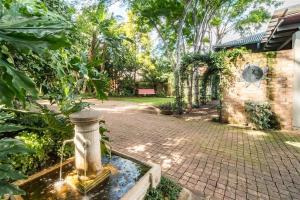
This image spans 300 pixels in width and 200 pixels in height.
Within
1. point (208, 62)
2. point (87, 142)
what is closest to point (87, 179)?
point (87, 142)

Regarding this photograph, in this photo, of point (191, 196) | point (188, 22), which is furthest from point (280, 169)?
point (188, 22)

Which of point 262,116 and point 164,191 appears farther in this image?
point 262,116

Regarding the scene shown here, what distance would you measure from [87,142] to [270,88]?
7085 millimetres

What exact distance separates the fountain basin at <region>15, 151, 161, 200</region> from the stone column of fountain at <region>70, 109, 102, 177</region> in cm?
27

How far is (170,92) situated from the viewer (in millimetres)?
21531

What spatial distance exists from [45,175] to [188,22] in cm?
1268

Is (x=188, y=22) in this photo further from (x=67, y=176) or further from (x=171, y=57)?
(x=67, y=176)

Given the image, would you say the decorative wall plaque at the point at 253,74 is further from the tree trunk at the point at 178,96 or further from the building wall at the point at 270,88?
the tree trunk at the point at 178,96

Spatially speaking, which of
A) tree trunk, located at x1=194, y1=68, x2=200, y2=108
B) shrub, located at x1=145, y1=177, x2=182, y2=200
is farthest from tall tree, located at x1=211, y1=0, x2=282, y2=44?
shrub, located at x1=145, y1=177, x2=182, y2=200

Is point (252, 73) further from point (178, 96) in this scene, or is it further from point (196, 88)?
point (196, 88)

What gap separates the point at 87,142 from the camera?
2.57 m

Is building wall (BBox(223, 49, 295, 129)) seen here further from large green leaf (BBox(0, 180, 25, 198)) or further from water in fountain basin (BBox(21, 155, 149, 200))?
large green leaf (BBox(0, 180, 25, 198))

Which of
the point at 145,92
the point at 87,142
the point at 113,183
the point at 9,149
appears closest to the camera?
the point at 9,149

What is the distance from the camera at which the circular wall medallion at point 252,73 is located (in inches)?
295
